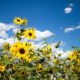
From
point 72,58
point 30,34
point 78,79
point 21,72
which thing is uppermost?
point 30,34

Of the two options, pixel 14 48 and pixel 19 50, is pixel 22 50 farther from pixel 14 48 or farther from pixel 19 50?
pixel 14 48

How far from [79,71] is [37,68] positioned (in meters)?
1.01

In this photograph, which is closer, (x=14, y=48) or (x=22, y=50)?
(x=14, y=48)

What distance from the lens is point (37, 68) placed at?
3.22m

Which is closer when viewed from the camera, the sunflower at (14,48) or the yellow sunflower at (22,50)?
the sunflower at (14,48)

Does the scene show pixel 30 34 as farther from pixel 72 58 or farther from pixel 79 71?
pixel 79 71

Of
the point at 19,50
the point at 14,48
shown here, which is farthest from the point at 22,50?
the point at 14,48

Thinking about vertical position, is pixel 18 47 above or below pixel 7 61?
above

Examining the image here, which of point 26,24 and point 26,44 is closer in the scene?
point 26,44

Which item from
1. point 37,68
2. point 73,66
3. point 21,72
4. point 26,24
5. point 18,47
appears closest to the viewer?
point 18,47

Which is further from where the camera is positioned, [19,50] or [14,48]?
[19,50]

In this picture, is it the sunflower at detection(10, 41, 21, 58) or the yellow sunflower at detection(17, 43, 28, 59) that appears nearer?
the sunflower at detection(10, 41, 21, 58)

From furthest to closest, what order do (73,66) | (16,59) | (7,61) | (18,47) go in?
(73,66) < (18,47) < (16,59) < (7,61)

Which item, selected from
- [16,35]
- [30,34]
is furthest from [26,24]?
[16,35]
